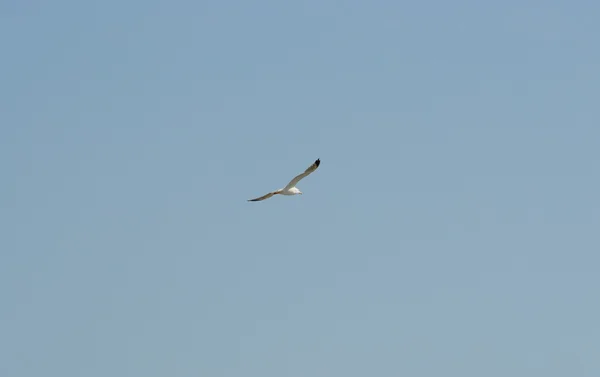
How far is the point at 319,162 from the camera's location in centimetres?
2834

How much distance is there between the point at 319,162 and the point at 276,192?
320 cm

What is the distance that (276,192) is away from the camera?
96.7 feet
